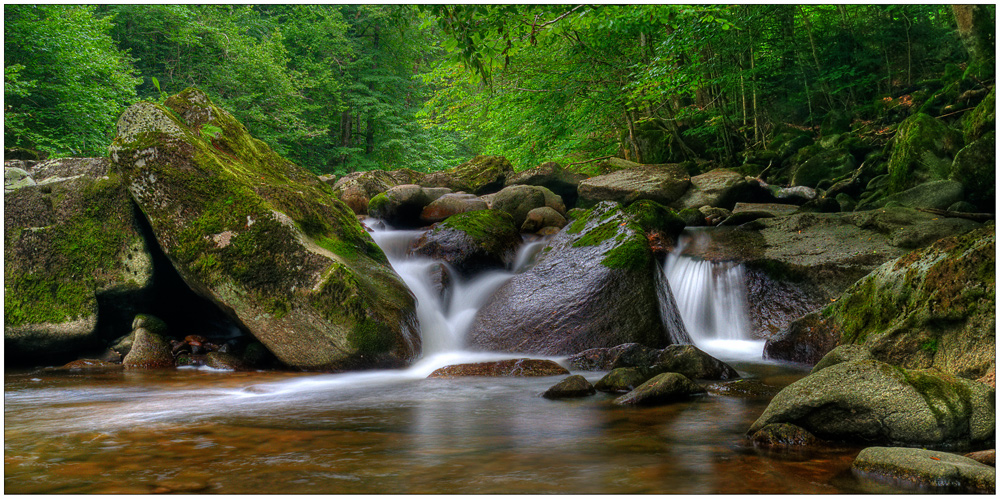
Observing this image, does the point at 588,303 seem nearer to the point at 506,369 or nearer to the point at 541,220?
the point at 506,369

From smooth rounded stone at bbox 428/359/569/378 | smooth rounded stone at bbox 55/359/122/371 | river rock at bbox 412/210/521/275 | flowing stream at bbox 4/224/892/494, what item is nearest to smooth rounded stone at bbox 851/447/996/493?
flowing stream at bbox 4/224/892/494

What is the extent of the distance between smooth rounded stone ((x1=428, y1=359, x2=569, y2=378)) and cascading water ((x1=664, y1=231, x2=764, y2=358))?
275 centimetres

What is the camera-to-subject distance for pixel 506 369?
6418mm

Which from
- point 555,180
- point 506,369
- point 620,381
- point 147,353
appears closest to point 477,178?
point 555,180

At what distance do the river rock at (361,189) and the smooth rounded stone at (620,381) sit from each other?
10202 mm

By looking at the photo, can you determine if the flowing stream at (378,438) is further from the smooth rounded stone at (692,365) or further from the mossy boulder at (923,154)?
the mossy boulder at (923,154)

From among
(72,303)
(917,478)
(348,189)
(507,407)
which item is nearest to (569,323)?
(507,407)

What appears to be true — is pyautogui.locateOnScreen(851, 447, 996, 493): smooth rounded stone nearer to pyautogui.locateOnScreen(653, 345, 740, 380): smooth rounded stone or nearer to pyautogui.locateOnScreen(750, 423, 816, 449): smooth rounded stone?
pyautogui.locateOnScreen(750, 423, 816, 449): smooth rounded stone

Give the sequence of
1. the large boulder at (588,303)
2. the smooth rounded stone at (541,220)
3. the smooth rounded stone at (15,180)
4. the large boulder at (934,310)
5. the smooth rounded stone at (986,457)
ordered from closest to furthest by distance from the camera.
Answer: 1. the smooth rounded stone at (986,457)
2. the large boulder at (934,310)
3. the large boulder at (588,303)
4. the smooth rounded stone at (15,180)
5. the smooth rounded stone at (541,220)

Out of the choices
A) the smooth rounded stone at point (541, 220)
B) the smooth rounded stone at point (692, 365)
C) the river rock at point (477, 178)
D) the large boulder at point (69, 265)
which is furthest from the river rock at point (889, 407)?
the river rock at point (477, 178)

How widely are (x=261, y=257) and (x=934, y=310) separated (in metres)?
6.64

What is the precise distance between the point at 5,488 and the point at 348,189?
12435mm

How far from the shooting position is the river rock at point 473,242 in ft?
31.8

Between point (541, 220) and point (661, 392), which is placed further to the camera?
point (541, 220)
